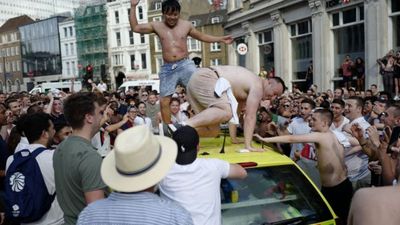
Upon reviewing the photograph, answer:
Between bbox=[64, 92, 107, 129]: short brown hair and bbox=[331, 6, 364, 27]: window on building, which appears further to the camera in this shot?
bbox=[331, 6, 364, 27]: window on building

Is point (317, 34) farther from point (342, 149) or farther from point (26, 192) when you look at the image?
point (26, 192)

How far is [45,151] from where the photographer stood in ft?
12.5

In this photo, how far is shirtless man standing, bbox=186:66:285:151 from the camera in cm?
469

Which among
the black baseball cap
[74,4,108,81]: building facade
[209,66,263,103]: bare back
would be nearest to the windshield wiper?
the black baseball cap

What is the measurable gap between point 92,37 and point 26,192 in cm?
6867

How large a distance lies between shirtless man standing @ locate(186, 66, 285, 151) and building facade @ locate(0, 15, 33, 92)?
8774 centimetres

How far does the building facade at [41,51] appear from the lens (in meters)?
77.7

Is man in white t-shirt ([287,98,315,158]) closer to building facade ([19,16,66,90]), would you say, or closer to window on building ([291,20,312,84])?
window on building ([291,20,312,84])

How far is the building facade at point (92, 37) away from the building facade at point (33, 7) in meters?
44.3

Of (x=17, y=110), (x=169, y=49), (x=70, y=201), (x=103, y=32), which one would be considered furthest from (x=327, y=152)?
(x=103, y=32)

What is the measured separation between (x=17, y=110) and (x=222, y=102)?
16.3 feet

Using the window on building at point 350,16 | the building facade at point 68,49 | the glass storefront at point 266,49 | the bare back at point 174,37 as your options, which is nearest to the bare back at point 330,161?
the bare back at point 174,37

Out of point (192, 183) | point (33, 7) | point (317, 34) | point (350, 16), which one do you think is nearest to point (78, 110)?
point (192, 183)

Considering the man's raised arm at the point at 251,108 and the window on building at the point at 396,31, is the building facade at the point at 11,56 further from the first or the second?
the man's raised arm at the point at 251,108
